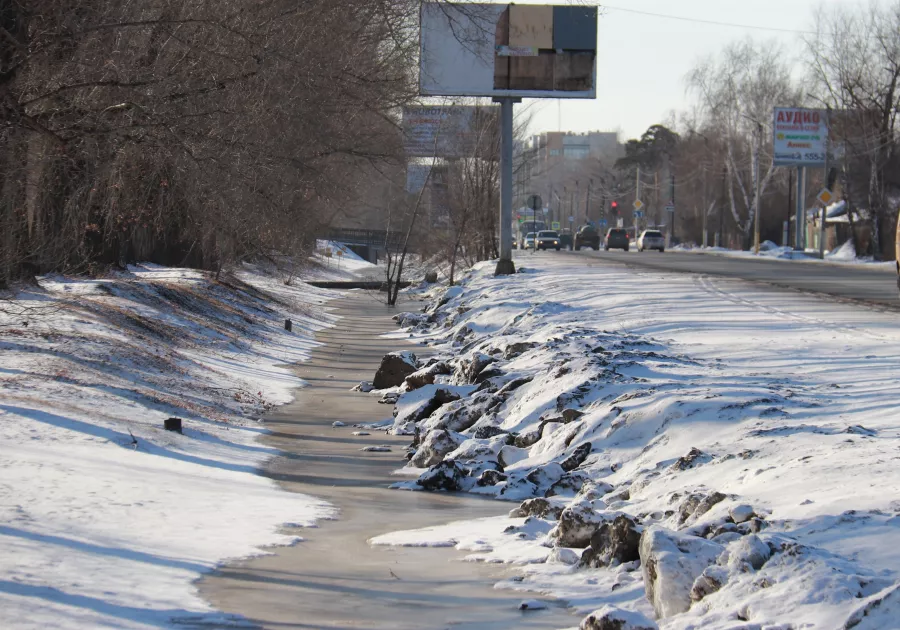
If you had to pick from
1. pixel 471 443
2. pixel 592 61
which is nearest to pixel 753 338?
pixel 471 443

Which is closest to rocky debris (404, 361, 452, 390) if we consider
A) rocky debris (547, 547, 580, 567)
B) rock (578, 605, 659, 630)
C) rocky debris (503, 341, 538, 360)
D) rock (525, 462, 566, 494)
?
rocky debris (503, 341, 538, 360)

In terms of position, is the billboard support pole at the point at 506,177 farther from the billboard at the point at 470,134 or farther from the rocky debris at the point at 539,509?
the rocky debris at the point at 539,509

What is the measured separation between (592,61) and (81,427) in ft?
77.9

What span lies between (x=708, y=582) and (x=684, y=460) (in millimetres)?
3283

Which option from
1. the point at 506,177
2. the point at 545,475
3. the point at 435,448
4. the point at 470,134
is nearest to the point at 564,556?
the point at 545,475

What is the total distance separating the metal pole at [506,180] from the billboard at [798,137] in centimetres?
3208

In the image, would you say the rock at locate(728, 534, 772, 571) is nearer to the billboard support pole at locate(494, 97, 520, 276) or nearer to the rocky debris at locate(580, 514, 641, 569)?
the rocky debris at locate(580, 514, 641, 569)

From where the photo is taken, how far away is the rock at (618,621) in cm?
577

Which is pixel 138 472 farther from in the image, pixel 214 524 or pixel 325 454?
pixel 325 454

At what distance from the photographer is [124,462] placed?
36.1ft

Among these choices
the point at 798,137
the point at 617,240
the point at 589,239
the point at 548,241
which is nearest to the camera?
the point at 798,137

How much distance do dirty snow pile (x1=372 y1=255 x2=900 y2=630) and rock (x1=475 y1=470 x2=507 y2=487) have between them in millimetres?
13

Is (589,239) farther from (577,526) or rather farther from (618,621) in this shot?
(618,621)

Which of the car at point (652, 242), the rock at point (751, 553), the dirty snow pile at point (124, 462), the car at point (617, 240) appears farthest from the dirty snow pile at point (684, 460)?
the car at point (617, 240)
